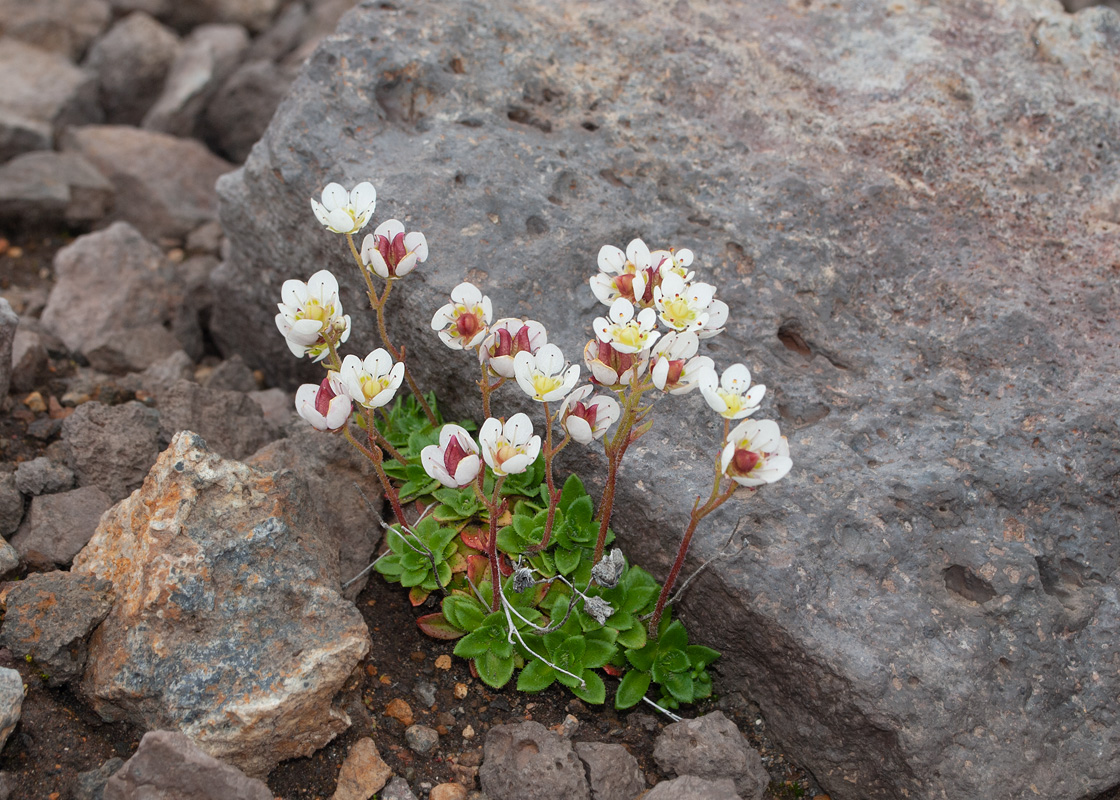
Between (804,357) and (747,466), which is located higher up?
(747,466)

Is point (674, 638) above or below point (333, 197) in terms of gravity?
below

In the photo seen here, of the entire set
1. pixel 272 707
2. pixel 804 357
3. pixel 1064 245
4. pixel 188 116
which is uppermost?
pixel 1064 245

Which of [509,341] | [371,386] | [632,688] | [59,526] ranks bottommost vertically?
[632,688]

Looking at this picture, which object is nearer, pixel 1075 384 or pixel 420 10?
pixel 1075 384

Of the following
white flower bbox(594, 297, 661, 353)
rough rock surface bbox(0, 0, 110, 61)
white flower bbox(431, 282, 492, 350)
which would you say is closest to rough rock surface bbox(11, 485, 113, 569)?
white flower bbox(431, 282, 492, 350)

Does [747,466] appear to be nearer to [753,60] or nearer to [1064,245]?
[1064,245]

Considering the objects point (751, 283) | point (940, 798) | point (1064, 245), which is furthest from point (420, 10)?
point (940, 798)

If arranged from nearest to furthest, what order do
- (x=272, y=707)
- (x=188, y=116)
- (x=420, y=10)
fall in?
(x=272, y=707)
(x=420, y=10)
(x=188, y=116)

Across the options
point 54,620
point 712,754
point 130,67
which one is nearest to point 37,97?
point 130,67

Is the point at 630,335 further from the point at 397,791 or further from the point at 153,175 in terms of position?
the point at 153,175
